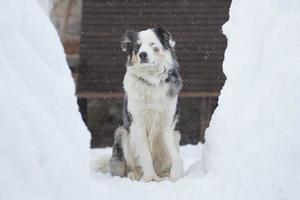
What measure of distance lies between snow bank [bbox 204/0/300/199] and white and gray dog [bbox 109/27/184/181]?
1.08 m

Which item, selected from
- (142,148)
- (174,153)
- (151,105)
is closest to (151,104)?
(151,105)

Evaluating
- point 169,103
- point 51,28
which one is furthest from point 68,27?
point 51,28

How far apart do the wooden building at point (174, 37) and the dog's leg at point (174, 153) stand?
255 inches

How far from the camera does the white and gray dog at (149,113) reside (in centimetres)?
719

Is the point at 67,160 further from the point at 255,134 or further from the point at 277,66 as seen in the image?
the point at 277,66

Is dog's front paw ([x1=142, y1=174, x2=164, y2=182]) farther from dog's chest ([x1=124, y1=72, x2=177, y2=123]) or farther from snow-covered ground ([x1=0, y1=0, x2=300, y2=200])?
snow-covered ground ([x1=0, y1=0, x2=300, y2=200])

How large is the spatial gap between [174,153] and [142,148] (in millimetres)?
359

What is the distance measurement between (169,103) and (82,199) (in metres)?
3.10

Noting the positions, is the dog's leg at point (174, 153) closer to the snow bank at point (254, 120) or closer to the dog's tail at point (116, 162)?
the dog's tail at point (116, 162)

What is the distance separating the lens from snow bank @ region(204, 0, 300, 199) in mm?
4684

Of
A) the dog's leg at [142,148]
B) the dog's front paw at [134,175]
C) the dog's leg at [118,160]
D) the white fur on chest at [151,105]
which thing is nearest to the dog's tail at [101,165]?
the dog's leg at [118,160]

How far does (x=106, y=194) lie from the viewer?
194 inches

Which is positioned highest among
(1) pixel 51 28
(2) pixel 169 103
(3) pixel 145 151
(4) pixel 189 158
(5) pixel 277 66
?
(1) pixel 51 28

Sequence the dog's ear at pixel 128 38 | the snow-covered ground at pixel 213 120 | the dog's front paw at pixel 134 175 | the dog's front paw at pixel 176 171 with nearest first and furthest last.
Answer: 1. the snow-covered ground at pixel 213 120
2. the dog's front paw at pixel 176 171
3. the dog's front paw at pixel 134 175
4. the dog's ear at pixel 128 38
